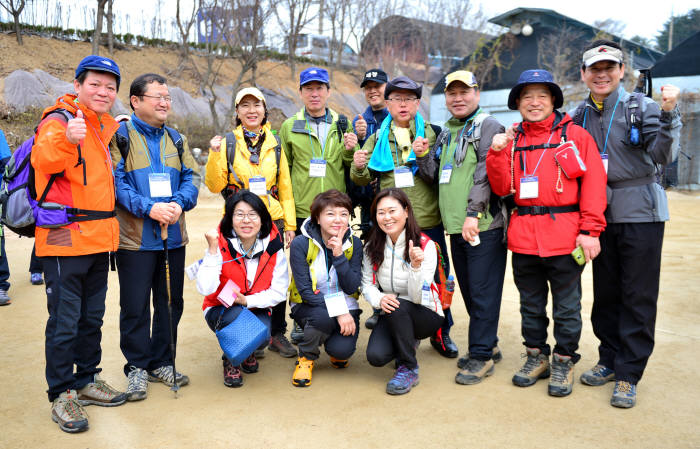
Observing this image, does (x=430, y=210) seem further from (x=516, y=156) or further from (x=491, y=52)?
(x=491, y=52)

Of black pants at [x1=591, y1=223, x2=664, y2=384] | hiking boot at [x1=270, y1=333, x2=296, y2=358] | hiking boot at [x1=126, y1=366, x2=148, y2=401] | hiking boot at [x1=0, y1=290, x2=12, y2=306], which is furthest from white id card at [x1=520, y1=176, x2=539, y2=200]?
hiking boot at [x1=0, y1=290, x2=12, y2=306]

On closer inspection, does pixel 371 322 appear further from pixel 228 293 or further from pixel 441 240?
pixel 228 293

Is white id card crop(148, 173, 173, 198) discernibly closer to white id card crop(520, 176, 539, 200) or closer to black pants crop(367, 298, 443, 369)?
black pants crop(367, 298, 443, 369)

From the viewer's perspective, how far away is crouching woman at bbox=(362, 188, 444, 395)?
3.52 m

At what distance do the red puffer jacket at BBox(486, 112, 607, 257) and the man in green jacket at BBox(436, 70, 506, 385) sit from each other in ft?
0.60

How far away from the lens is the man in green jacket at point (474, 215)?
353 cm

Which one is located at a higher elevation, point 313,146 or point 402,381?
point 313,146

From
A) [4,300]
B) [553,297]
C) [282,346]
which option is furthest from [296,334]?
[4,300]

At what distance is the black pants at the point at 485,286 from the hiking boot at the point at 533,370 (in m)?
0.23

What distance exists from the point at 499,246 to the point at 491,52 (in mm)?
20462

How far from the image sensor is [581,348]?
418 cm

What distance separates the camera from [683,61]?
17703mm

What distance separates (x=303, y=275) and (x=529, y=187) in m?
1.59

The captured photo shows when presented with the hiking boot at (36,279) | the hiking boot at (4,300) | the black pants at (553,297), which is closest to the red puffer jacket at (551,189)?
the black pants at (553,297)
